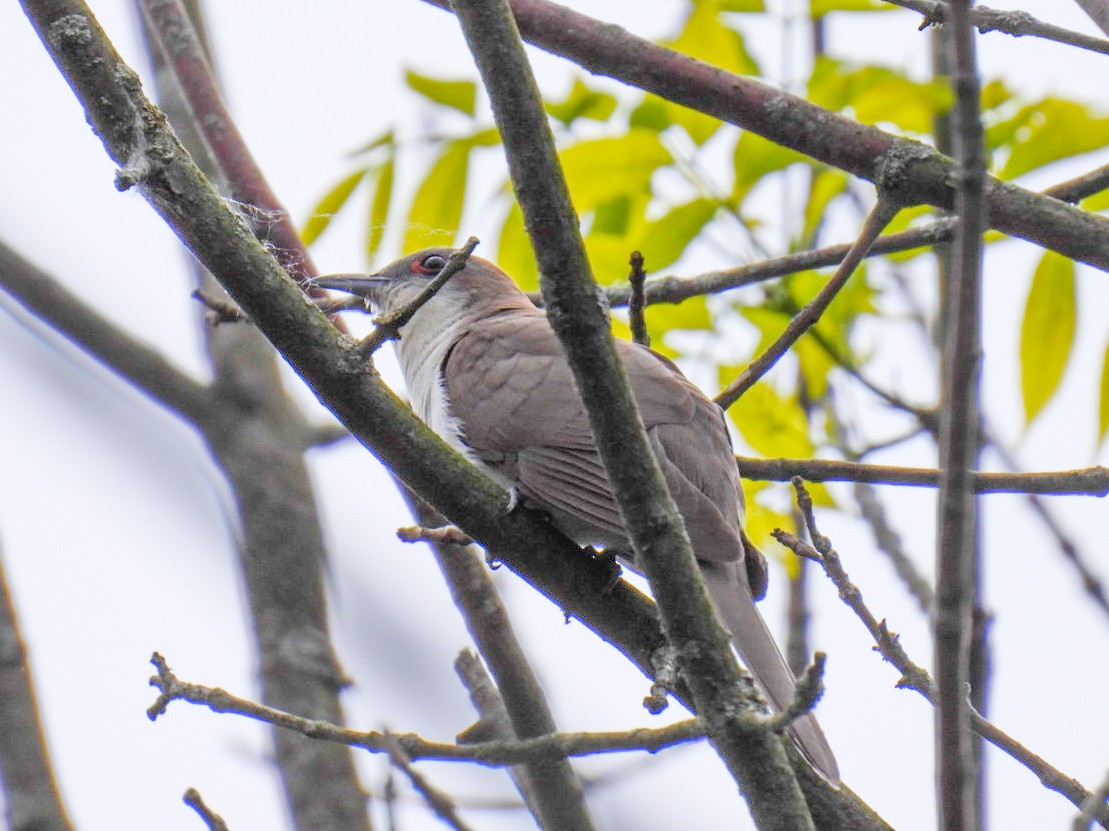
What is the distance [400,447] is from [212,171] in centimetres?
373

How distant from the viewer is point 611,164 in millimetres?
3955

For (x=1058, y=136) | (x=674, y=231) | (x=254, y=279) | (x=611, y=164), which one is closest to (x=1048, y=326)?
(x=1058, y=136)

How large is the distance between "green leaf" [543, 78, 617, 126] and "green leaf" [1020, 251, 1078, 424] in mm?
1367

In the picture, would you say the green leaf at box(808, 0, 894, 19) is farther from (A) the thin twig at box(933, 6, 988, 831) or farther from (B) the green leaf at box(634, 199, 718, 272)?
(A) the thin twig at box(933, 6, 988, 831)

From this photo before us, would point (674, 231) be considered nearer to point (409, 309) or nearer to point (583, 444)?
point (583, 444)

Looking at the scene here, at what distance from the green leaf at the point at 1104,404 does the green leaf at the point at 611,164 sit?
1.37 metres

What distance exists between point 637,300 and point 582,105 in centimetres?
97

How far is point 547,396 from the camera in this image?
406 centimetres

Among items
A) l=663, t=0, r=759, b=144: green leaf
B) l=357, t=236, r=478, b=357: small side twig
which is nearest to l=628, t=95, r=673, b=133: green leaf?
l=663, t=0, r=759, b=144: green leaf

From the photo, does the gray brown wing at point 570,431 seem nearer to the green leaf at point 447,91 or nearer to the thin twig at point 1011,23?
the green leaf at point 447,91

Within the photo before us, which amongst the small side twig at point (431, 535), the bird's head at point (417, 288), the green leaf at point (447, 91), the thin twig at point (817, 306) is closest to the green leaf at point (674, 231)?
the thin twig at point (817, 306)

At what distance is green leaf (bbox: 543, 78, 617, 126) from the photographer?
4.12m

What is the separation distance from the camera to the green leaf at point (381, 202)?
169 inches

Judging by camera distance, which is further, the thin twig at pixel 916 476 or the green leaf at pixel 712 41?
the green leaf at pixel 712 41
